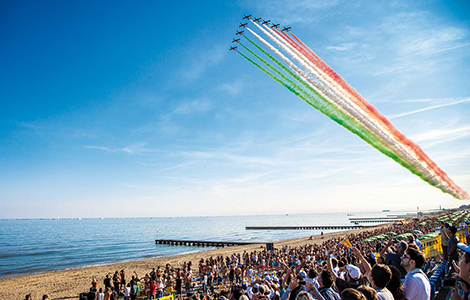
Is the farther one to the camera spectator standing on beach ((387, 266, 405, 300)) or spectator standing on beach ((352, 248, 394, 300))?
spectator standing on beach ((387, 266, 405, 300))

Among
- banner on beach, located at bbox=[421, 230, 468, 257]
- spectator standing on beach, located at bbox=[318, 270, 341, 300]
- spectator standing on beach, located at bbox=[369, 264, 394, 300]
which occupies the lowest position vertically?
banner on beach, located at bbox=[421, 230, 468, 257]

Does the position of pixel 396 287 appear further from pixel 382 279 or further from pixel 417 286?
pixel 382 279

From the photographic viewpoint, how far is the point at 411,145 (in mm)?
25000

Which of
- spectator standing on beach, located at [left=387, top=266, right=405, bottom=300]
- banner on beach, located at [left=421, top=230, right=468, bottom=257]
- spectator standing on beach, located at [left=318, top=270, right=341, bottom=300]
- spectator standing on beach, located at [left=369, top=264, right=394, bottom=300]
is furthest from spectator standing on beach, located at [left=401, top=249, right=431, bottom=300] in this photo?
banner on beach, located at [left=421, top=230, right=468, bottom=257]

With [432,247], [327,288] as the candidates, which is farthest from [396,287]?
[432,247]

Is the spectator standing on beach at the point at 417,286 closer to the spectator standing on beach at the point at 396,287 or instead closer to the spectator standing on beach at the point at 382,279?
the spectator standing on beach at the point at 396,287

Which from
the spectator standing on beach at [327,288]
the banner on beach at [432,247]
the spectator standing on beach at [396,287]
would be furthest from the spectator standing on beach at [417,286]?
the banner on beach at [432,247]

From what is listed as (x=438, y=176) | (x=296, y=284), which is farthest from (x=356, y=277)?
(x=438, y=176)

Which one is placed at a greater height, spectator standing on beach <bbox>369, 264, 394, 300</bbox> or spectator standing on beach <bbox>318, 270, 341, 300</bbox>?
spectator standing on beach <bbox>369, 264, 394, 300</bbox>

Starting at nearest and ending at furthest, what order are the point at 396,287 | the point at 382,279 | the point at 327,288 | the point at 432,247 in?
1. the point at 382,279
2. the point at 396,287
3. the point at 327,288
4. the point at 432,247

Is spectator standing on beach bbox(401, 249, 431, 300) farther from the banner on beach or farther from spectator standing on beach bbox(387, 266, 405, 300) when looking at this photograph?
the banner on beach

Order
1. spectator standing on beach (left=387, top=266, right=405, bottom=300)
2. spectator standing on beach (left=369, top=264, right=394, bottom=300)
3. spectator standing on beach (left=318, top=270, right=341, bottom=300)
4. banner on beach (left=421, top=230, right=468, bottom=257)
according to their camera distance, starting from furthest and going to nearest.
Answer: banner on beach (left=421, top=230, right=468, bottom=257) → spectator standing on beach (left=318, top=270, right=341, bottom=300) → spectator standing on beach (left=387, top=266, right=405, bottom=300) → spectator standing on beach (left=369, top=264, right=394, bottom=300)

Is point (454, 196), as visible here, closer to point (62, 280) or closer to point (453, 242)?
point (453, 242)

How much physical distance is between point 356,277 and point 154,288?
1482 cm
